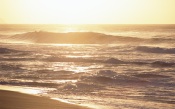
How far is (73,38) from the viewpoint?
46.7 metres

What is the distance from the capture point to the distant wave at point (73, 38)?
42.5 metres

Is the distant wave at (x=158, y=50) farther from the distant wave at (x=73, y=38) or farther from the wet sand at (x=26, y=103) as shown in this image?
the wet sand at (x=26, y=103)

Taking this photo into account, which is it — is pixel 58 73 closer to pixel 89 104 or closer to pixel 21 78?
pixel 21 78

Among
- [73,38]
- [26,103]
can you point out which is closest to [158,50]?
[73,38]

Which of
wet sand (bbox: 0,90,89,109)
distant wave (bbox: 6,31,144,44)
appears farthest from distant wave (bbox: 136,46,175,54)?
wet sand (bbox: 0,90,89,109)

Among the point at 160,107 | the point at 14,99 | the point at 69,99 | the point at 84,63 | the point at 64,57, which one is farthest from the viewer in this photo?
the point at 64,57

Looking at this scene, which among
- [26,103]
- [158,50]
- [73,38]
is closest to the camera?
[26,103]

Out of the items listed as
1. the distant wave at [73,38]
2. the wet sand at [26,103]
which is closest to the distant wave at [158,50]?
the distant wave at [73,38]

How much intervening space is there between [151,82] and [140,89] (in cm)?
157

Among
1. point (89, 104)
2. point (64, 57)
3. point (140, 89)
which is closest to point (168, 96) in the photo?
point (140, 89)

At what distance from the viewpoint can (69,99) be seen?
10086 millimetres

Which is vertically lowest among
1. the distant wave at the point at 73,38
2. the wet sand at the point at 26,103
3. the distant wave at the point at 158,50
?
the distant wave at the point at 158,50

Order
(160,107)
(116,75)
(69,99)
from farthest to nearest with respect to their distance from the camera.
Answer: (116,75) < (69,99) < (160,107)

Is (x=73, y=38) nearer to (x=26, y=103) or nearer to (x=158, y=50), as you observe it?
(x=158, y=50)
